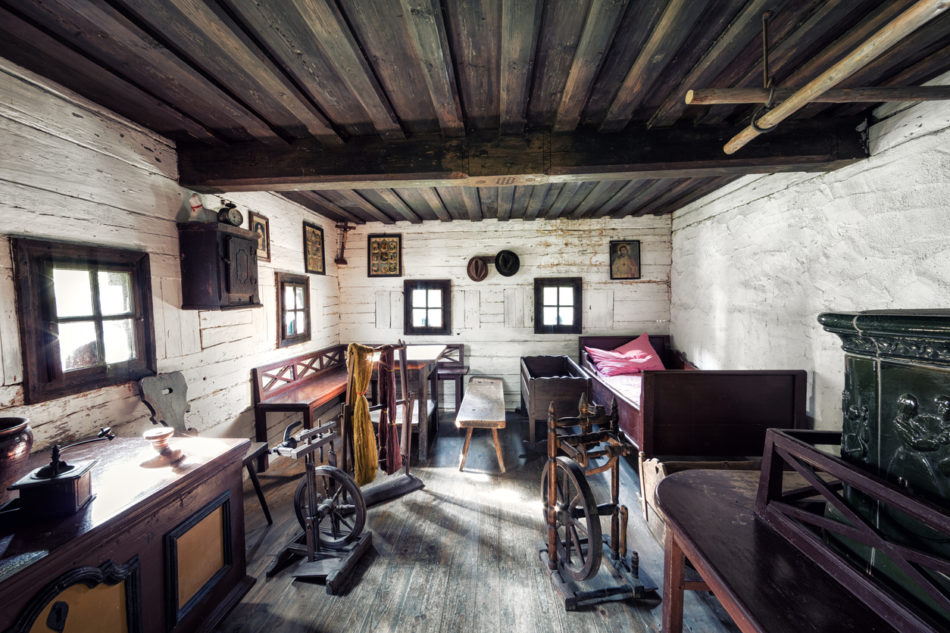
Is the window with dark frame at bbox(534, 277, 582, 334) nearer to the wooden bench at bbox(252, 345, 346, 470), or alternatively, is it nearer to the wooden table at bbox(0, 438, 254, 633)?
the wooden bench at bbox(252, 345, 346, 470)

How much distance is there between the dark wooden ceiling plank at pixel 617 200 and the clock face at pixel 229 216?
4.11 metres

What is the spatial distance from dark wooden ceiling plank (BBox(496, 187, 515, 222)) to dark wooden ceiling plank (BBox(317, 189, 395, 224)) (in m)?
1.76

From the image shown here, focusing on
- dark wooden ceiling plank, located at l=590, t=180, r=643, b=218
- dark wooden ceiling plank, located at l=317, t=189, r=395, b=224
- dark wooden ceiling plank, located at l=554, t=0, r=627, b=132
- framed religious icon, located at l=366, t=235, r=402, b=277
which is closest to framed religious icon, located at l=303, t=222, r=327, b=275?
dark wooden ceiling plank, located at l=317, t=189, r=395, b=224

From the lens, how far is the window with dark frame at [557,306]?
18.9 feet

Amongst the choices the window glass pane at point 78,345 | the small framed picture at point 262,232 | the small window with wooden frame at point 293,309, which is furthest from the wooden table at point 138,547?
the small framed picture at point 262,232

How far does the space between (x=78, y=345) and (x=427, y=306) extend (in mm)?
4058

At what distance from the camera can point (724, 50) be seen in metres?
1.87

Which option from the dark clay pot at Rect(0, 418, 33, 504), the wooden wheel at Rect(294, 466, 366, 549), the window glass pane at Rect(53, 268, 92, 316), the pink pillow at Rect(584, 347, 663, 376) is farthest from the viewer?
the pink pillow at Rect(584, 347, 663, 376)

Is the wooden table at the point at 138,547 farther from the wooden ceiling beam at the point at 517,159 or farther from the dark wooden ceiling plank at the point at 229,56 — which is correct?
the dark wooden ceiling plank at the point at 229,56

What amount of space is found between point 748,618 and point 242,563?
111 inches

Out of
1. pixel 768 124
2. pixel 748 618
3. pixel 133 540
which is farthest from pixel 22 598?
pixel 768 124

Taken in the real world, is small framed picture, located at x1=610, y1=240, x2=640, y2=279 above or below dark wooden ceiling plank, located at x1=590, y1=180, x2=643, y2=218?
below

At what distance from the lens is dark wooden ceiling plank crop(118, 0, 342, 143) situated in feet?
5.30

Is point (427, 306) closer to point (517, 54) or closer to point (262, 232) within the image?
point (262, 232)
